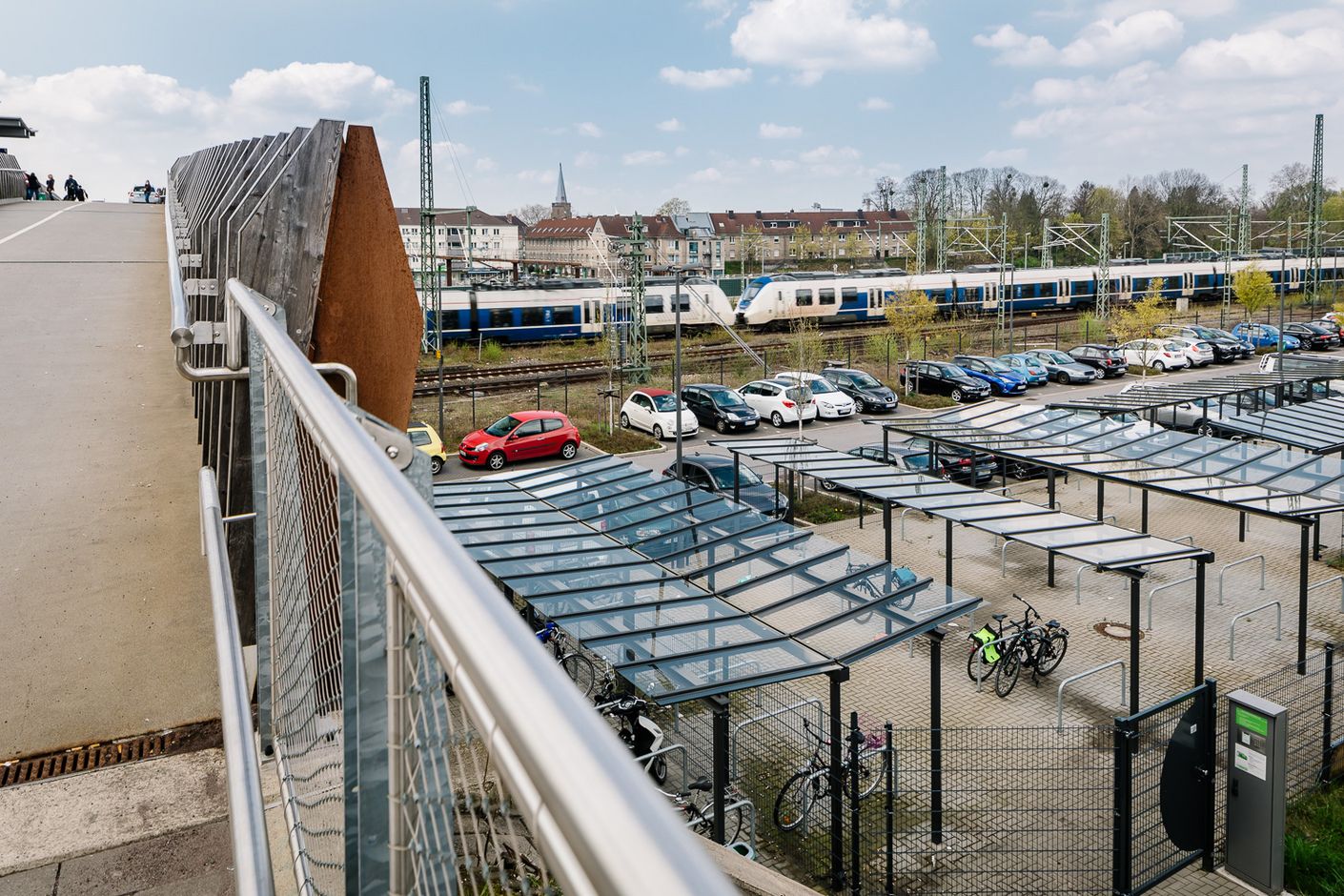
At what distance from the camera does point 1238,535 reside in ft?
70.7

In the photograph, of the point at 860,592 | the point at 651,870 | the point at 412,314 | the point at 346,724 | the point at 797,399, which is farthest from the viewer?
the point at 797,399

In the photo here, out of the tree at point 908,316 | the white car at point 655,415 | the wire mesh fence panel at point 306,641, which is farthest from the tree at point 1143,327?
the wire mesh fence panel at point 306,641

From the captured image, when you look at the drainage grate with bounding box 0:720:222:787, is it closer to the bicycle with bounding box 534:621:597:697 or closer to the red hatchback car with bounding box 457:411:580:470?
the bicycle with bounding box 534:621:597:697

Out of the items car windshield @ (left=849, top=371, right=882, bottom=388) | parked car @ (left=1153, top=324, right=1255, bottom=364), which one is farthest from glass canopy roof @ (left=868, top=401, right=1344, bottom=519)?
parked car @ (left=1153, top=324, right=1255, bottom=364)

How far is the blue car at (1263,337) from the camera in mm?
47569

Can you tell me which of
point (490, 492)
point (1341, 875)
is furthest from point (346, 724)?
point (490, 492)

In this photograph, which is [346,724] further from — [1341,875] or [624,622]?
[1341,875]

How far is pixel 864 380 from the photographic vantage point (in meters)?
35.3

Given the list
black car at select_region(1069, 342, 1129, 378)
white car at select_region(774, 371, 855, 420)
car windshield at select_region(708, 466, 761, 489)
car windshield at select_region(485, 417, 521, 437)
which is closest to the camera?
car windshield at select_region(708, 466, 761, 489)

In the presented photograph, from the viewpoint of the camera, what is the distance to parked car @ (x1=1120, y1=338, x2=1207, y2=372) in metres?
42.7

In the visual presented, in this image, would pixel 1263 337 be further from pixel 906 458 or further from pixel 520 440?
pixel 520 440

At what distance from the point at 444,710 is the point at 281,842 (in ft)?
5.18

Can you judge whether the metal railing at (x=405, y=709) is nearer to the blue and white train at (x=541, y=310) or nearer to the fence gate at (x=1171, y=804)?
the fence gate at (x=1171, y=804)

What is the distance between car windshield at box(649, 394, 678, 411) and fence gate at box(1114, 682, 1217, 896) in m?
20.5
